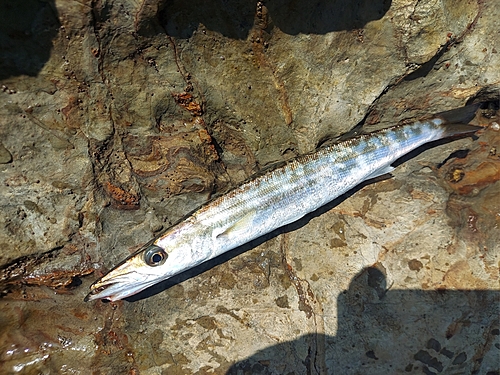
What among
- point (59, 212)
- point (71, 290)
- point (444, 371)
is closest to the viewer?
point (444, 371)

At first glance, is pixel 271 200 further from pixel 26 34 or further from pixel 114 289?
pixel 26 34

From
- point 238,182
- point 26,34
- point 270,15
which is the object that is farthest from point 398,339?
point 26,34

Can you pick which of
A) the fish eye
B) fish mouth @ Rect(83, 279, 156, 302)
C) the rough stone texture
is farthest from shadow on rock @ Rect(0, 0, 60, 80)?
fish mouth @ Rect(83, 279, 156, 302)

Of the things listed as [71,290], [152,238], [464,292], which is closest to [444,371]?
[464,292]

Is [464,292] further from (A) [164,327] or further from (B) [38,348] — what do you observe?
(B) [38,348]

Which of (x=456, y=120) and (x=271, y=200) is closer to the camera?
(x=271, y=200)

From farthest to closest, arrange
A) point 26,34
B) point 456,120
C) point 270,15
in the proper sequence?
point 456,120
point 270,15
point 26,34
